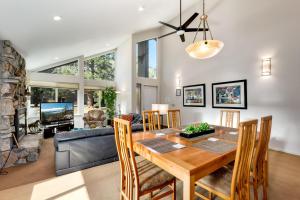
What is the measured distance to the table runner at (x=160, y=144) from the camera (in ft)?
5.49

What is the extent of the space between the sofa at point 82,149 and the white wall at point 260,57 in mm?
3797

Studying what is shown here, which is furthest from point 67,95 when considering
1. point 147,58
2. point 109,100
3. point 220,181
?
point 220,181

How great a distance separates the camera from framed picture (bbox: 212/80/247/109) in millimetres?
4564

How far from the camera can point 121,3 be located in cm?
347

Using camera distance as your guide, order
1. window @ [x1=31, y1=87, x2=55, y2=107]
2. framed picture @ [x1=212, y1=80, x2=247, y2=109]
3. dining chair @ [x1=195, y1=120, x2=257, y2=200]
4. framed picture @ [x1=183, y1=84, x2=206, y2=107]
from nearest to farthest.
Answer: dining chair @ [x1=195, y1=120, x2=257, y2=200] < framed picture @ [x1=212, y1=80, x2=247, y2=109] < framed picture @ [x1=183, y1=84, x2=206, y2=107] < window @ [x1=31, y1=87, x2=55, y2=107]

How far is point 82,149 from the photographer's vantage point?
2.86 metres

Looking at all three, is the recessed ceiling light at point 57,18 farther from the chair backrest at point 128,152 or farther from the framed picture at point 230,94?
the framed picture at point 230,94

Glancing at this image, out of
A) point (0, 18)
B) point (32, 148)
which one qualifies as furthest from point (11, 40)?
point (32, 148)

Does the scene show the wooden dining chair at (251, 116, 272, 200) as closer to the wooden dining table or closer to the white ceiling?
the wooden dining table

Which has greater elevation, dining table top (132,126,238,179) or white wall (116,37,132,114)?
white wall (116,37,132,114)

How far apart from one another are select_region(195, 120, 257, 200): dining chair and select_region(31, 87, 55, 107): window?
6.51 metres

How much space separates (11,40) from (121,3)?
8.22ft

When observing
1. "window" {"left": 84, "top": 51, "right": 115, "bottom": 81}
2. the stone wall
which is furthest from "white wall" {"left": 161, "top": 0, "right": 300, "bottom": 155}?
the stone wall

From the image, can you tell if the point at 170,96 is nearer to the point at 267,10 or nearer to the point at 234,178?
the point at 267,10
